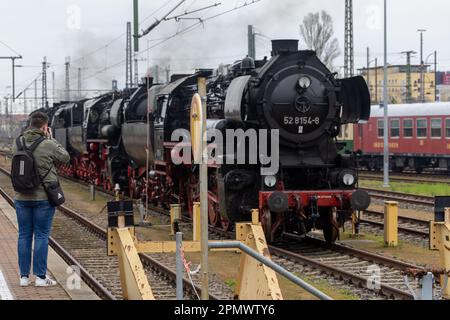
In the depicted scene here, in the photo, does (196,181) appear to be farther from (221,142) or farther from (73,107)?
(73,107)

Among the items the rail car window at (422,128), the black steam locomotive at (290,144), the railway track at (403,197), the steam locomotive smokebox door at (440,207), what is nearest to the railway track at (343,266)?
the black steam locomotive at (290,144)

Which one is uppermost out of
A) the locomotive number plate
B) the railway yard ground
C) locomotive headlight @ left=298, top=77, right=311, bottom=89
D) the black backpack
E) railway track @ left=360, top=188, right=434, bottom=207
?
locomotive headlight @ left=298, top=77, right=311, bottom=89

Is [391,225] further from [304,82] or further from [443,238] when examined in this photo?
[443,238]

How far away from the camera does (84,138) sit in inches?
1242

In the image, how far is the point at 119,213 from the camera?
9.17 meters

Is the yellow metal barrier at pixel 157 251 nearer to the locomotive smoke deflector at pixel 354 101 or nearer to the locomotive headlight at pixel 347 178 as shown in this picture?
the locomotive headlight at pixel 347 178

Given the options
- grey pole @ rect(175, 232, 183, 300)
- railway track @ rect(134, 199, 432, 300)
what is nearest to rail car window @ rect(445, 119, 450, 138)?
railway track @ rect(134, 199, 432, 300)

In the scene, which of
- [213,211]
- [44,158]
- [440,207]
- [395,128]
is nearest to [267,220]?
[213,211]

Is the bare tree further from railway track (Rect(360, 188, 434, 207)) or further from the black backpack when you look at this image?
the black backpack

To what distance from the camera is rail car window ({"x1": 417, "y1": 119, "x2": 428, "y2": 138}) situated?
119 ft

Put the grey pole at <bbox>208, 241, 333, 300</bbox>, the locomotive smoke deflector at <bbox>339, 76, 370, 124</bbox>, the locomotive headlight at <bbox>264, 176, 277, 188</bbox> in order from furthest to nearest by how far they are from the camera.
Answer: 1. the locomotive smoke deflector at <bbox>339, 76, 370, 124</bbox>
2. the locomotive headlight at <bbox>264, 176, 277, 188</bbox>
3. the grey pole at <bbox>208, 241, 333, 300</bbox>

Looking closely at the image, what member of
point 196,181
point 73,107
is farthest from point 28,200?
point 73,107

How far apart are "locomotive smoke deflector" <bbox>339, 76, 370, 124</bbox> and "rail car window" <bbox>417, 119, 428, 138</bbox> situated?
72.2 ft

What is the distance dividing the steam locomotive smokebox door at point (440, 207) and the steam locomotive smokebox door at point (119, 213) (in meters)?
3.97
